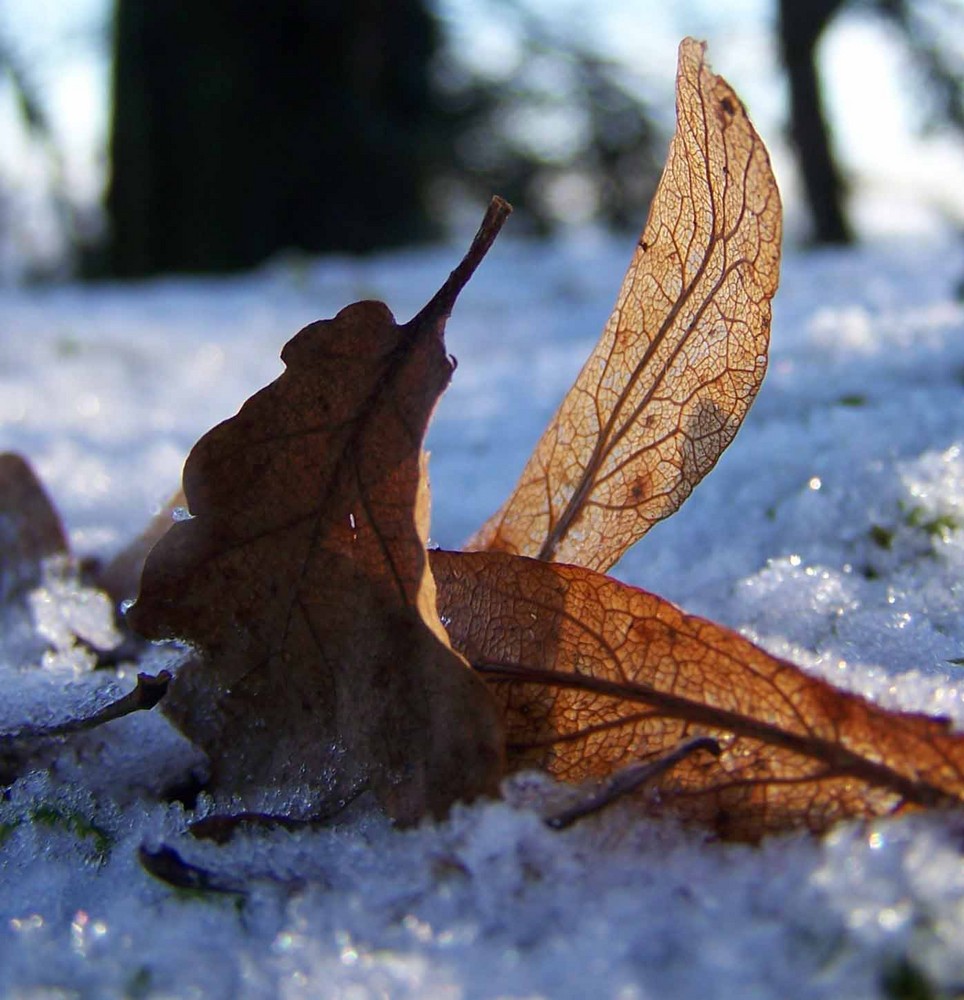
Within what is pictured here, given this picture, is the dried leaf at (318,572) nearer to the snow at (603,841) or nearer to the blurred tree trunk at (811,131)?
the snow at (603,841)

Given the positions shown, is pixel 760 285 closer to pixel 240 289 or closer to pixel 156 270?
pixel 240 289

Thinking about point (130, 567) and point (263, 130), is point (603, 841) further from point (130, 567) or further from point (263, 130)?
point (263, 130)

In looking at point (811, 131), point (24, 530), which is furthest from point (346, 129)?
point (24, 530)

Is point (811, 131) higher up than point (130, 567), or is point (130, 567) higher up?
point (811, 131)

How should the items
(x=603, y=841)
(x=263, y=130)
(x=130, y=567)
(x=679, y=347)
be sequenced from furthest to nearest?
(x=263, y=130), (x=130, y=567), (x=679, y=347), (x=603, y=841)

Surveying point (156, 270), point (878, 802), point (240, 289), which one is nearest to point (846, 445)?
point (878, 802)
